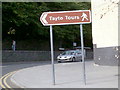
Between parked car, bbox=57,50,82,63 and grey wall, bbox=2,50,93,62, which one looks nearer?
parked car, bbox=57,50,82,63

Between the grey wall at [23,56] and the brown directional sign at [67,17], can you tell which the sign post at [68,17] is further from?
the grey wall at [23,56]

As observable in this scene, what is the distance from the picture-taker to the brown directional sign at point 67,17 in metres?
9.80

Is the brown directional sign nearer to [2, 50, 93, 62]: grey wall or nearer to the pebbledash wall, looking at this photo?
the pebbledash wall

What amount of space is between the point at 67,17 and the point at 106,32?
25.0 ft

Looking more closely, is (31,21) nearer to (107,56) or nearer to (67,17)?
(107,56)

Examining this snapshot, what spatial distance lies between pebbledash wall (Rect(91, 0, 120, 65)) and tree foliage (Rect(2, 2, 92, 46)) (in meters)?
15.4

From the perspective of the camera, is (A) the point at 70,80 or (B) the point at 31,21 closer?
(A) the point at 70,80

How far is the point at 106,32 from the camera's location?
55.5 feet

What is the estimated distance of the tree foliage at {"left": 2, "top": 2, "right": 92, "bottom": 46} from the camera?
32094mm

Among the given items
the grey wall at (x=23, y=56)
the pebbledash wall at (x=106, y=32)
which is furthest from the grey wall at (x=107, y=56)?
the grey wall at (x=23, y=56)

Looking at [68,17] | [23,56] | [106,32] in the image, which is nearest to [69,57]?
[23,56]

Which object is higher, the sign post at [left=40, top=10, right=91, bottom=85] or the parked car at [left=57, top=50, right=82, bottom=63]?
the sign post at [left=40, top=10, right=91, bottom=85]

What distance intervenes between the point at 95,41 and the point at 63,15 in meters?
8.81

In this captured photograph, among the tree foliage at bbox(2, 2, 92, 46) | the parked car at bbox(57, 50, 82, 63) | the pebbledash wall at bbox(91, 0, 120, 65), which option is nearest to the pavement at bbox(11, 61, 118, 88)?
the pebbledash wall at bbox(91, 0, 120, 65)
